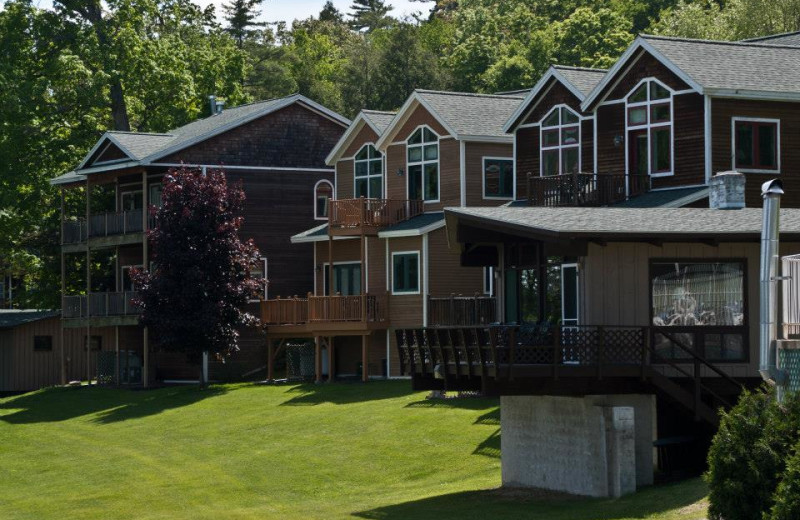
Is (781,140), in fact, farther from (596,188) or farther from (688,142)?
(596,188)

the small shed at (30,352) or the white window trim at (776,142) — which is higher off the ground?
the white window trim at (776,142)

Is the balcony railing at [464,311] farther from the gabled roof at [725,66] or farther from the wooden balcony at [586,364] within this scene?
the gabled roof at [725,66]

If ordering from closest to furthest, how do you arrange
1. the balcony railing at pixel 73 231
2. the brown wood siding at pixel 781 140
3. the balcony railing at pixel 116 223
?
the brown wood siding at pixel 781 140 < the balcony railing at pixel 116 223 < the balcony railing at pixel 73 231

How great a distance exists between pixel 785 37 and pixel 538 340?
2318 cm

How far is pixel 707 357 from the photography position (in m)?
33.8

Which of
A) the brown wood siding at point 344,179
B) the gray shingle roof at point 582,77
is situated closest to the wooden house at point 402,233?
the brown wood siding at point 344,179

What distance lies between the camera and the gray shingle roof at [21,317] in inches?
2648

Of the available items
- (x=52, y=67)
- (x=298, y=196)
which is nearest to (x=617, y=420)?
(x=298, y=196)

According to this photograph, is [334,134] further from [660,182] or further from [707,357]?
[707,357]

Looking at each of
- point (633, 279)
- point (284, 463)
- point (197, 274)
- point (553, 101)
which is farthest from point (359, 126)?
point (633, 279)

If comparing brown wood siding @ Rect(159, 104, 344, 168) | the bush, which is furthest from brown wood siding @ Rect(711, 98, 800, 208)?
brown wood siding @ Rect(159, 104, 344, 168)

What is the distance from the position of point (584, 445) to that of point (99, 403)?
27.1 metres

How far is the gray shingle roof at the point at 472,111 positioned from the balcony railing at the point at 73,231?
17.3 metres

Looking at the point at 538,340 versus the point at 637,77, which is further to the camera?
the point at 637,77
